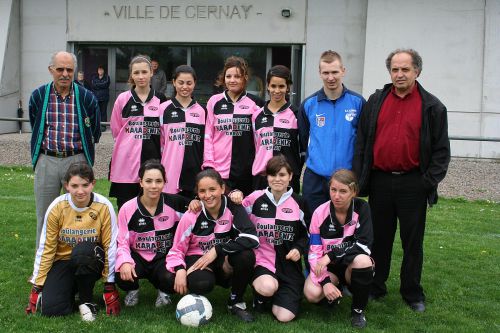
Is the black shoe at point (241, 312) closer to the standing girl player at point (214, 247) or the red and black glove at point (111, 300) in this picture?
the standing girl player at point (214, 247)

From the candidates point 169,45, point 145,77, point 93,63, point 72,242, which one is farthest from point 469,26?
point 72,242

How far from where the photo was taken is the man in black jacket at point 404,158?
469cm

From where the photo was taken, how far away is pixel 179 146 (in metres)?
5.27

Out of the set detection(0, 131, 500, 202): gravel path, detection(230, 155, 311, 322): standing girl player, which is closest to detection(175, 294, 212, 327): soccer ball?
detection(230, 155, 311, 322): standing girl player

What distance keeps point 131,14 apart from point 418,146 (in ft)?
46.7

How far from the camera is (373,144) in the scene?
4.86 meters

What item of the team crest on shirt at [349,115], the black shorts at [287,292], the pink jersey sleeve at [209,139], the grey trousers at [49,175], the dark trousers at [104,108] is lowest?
the black shorts at [287,292]

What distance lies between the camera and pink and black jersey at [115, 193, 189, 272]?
486 centimetres

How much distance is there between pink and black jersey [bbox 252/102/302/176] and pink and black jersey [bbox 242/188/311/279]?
1.26ft

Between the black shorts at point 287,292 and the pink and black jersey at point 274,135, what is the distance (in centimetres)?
93

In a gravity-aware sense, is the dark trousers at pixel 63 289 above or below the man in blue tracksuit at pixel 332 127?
below

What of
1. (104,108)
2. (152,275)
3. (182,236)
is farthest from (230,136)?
(104,108)

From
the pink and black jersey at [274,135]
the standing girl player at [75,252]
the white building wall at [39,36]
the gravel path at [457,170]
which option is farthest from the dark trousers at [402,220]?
the white building wall at [39,36]

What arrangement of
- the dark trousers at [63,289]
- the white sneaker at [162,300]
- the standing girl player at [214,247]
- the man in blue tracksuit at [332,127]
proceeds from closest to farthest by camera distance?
1. the dark trousers at [63,289]
2. the standing girl player at [214,247]
3. the white sneaker at [162,300]
4. the man in blue tracksuit at [332,127]
